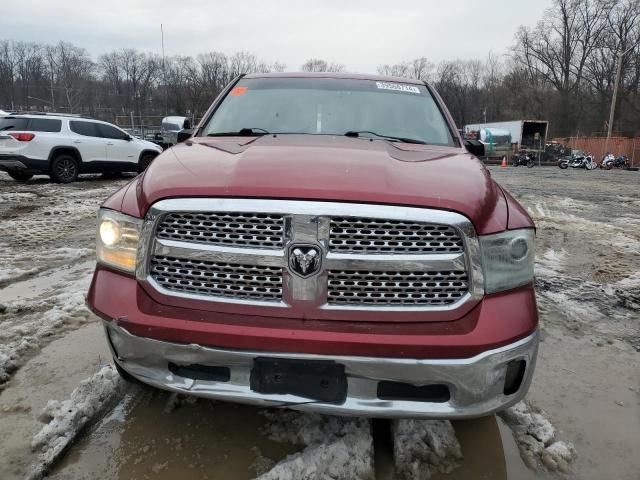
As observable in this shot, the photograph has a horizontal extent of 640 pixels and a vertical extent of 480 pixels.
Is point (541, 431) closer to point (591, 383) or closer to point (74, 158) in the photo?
point (591, 383)

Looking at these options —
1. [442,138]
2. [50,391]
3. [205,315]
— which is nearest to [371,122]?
[442,138]

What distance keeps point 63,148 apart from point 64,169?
0.56 meters

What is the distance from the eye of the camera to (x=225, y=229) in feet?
6.40

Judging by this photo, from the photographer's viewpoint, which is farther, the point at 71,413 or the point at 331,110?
the point at 331,110

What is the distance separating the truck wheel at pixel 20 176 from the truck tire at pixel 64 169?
613mm

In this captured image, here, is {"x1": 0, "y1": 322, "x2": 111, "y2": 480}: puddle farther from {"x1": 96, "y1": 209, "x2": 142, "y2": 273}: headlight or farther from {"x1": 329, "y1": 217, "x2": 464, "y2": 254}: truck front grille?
{"x1": 329, "y1": 217, "x2": 464, "y2": 254}: truck front grille

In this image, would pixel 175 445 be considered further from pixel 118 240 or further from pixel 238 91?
pixel 238 91

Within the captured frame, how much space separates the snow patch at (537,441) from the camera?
2301mm

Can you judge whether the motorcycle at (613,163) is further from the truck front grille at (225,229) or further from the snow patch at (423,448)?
the truck front grille at (225,229)

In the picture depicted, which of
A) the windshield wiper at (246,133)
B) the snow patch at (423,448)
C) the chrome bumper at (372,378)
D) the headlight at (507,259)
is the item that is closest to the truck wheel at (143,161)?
the windshield wiper at (246,133)

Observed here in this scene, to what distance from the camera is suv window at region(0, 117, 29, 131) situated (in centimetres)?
1205

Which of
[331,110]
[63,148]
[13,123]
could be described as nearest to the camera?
[331,110]

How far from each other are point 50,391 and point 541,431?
266 centimetres

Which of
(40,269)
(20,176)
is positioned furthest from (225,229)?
(20,176)
